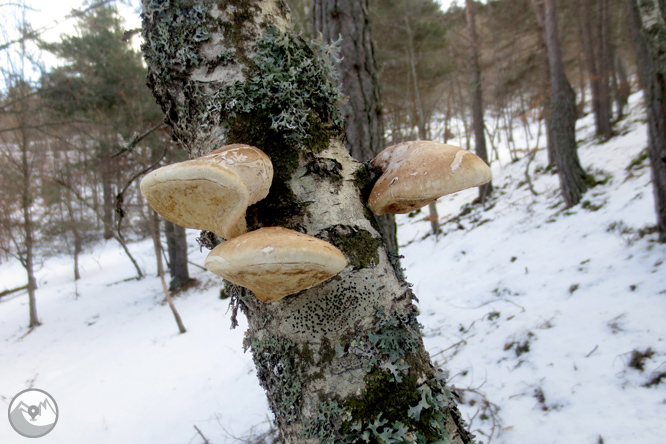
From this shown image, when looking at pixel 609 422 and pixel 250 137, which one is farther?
pixel 609 422

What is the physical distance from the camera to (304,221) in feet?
3.12

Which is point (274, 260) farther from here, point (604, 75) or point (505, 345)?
point (604, 75)

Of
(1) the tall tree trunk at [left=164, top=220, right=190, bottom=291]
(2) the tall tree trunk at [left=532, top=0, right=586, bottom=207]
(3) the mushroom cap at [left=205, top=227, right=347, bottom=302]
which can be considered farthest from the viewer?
(1) the tall tree trunk at [left=164, top=220, right=190, bottom=291]

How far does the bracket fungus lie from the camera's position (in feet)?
2.42

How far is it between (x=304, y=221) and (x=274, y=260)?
0.87 feet

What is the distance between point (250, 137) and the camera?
1002mm

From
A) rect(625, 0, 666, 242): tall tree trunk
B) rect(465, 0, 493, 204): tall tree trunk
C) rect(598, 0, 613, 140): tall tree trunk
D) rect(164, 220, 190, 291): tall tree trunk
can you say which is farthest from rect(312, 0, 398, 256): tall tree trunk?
rect(598, 0, 613, 140): tall tree trunk

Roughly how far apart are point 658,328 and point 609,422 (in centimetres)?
114

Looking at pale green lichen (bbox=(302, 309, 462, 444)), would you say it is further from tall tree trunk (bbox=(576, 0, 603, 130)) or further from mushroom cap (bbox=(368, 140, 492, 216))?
tall tree trunk (bbox=(576, 0, 603, 130))

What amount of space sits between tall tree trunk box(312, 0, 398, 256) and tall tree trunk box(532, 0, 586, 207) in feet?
20.6

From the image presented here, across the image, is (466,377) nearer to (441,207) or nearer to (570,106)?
(570,106)

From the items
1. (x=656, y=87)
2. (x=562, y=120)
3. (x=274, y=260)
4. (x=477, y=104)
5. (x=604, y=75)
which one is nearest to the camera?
(x=274, y=260)

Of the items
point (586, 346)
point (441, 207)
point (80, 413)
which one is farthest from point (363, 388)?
point (441, 207)

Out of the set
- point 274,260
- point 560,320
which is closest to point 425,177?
point 274,260
